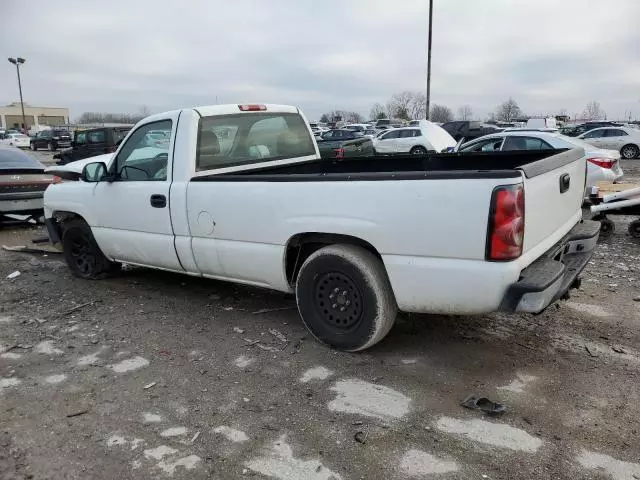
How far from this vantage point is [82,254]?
6.17m

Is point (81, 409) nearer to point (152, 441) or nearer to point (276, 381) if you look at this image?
point (152, 441)

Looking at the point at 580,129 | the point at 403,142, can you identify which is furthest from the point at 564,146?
the point at 580,129

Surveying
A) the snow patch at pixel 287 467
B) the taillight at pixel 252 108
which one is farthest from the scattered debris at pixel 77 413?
the taillight at pixel 252 108

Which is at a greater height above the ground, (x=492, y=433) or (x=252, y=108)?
(x=252, y=108)

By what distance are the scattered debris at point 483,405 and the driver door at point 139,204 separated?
9.19 ft

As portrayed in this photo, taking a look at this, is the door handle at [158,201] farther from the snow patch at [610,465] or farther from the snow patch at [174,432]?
the snow patch at [610,465]

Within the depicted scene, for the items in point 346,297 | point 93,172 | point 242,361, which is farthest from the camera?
point 93,172

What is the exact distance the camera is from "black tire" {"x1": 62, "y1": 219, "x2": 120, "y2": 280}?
5.91 metres

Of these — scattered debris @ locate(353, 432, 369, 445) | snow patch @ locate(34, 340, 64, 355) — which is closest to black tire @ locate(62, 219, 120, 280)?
snow patch @ locate(34, 340, 64, 355)

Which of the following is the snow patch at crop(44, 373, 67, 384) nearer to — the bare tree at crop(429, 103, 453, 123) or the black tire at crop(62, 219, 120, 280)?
the black tire at crop(62, 219, 120, 280)

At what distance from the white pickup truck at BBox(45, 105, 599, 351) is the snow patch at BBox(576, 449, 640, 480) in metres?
0.82

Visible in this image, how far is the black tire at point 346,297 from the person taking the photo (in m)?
3.65

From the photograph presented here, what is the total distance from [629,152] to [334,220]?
23.4m

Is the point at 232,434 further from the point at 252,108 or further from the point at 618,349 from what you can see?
the point at 252,108
